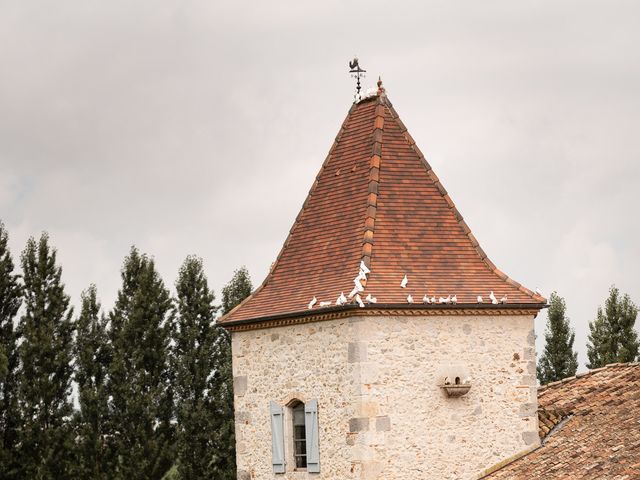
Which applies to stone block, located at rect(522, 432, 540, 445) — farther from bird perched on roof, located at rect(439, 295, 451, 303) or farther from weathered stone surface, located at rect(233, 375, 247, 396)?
weathered stone surface, located at rect(233, 375, 247, 396)

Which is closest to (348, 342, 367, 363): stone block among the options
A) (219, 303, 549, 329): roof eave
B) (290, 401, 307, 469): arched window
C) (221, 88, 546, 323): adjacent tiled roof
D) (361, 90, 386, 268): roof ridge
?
(219, 303, 549, 329): roof eave

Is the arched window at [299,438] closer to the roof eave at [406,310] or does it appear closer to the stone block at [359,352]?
the roof eave at [406,310]

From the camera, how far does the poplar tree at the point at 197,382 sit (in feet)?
112

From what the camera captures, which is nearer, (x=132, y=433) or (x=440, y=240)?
(x=440, y=240)

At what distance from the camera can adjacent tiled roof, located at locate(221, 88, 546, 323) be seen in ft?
64.6

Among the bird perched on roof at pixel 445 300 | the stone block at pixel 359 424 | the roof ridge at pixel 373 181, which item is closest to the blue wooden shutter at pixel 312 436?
the stone block at pixel 359 424

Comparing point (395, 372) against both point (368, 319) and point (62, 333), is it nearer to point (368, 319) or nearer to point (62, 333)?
point (368, 319)

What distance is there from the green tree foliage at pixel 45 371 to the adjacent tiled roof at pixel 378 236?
14333 mm

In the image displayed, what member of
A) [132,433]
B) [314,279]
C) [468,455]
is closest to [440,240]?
[314,279]

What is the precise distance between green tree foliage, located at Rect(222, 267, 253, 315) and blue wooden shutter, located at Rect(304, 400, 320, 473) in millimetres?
16703

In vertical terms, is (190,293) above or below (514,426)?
above

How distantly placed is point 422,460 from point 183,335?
56.9ft

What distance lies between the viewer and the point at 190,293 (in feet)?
118

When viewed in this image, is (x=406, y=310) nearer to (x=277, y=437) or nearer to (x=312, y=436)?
(x=312, y=436)
